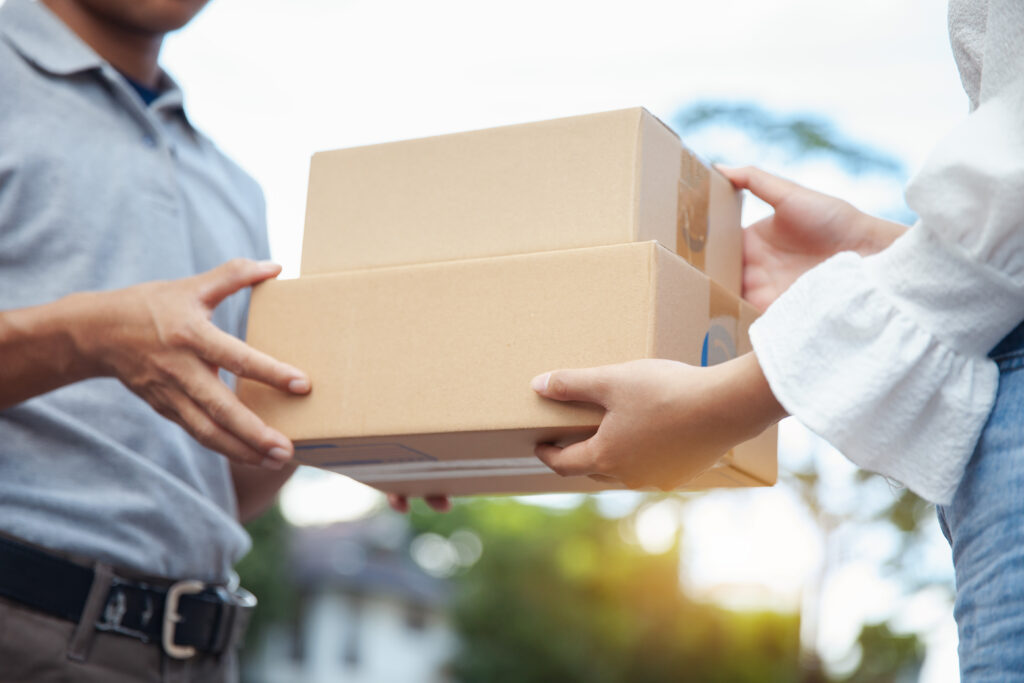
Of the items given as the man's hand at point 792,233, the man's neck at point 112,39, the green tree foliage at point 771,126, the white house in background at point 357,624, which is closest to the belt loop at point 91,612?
the man's neck at point 112,39

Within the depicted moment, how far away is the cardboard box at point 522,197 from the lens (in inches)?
51.0

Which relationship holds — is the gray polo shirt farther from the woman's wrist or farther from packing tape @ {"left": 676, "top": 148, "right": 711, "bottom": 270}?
the woman's wrist

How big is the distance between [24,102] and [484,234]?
2.71ft

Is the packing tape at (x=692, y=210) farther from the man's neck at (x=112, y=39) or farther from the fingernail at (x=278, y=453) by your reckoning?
the man's neck at (x=112, y=39)

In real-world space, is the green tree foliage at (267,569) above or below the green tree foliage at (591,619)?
below

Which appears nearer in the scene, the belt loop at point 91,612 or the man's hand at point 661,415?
the man's hand at point 661,415

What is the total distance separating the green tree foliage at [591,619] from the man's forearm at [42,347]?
9.98m

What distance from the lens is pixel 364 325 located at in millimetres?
1374

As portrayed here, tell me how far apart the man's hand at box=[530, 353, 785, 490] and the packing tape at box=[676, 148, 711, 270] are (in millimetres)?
307

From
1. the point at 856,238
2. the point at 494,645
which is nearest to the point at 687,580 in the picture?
the point at 494,645

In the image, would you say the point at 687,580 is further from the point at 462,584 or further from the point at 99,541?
the point at 99,541

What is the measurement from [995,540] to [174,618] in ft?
4.07

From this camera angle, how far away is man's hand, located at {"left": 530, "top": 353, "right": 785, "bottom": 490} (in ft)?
3.28

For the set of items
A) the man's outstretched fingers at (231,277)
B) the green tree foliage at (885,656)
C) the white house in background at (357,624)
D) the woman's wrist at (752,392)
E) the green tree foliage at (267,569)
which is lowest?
the white house in background at (357,624)
